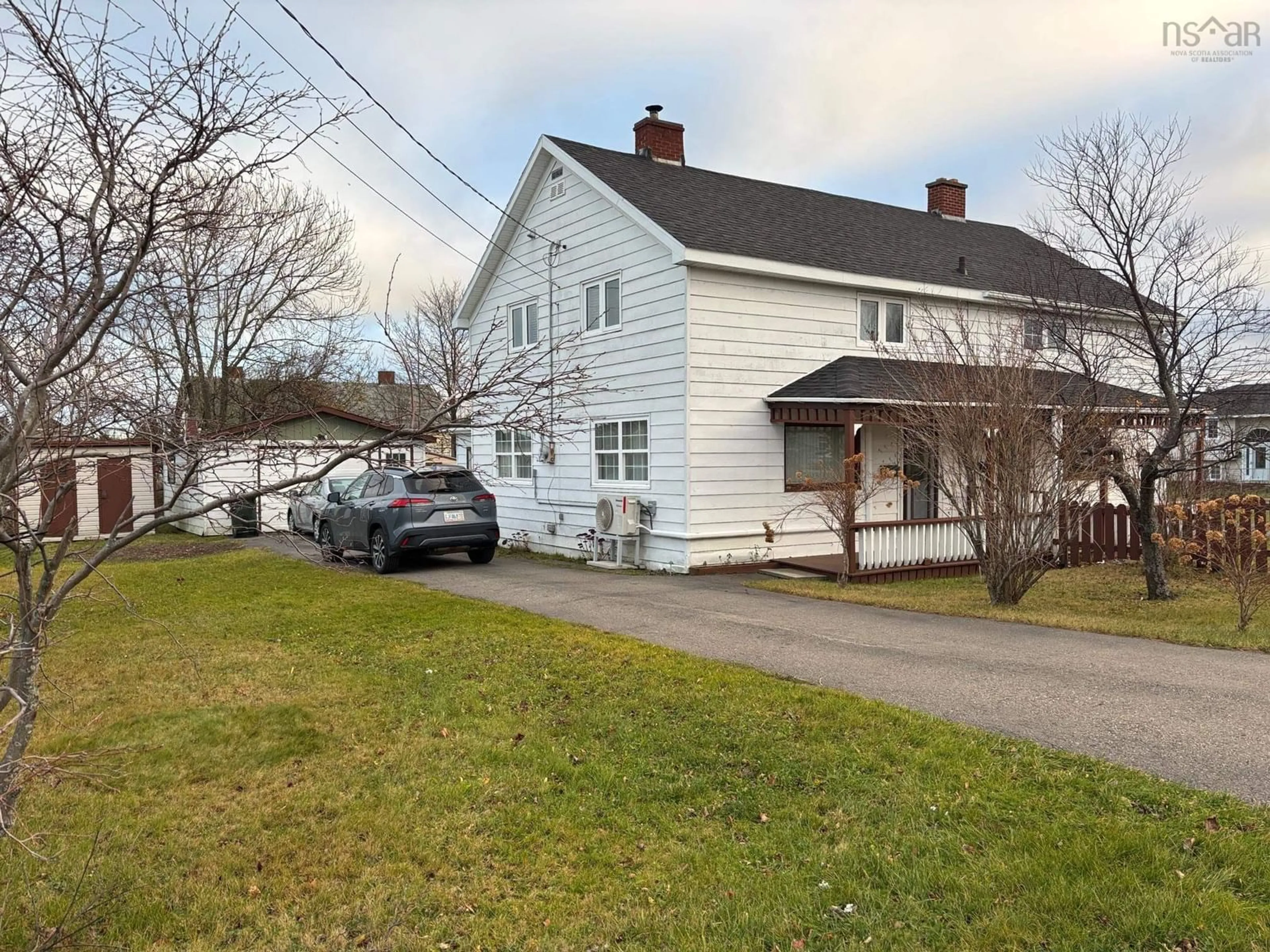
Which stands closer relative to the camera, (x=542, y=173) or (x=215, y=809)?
(x=215, y=809)

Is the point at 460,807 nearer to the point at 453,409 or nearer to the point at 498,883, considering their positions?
the point at 498,883

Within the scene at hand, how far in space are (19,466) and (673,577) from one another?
34.7ft

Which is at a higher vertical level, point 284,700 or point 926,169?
point 926,169

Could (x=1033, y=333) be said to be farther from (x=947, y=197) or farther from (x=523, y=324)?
(x=947, y=197)

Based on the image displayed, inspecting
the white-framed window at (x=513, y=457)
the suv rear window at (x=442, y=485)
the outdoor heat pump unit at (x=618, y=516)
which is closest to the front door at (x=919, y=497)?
the outdoor heat pump unit at (x=618, y=516)

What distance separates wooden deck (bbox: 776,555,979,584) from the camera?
12617 millimetres

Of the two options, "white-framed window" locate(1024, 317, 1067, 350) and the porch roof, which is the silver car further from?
"white-framed window" locate(1024, 317, 1067, 350)

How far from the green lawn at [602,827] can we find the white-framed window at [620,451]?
26.8 feet

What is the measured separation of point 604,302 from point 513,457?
16.5 ft

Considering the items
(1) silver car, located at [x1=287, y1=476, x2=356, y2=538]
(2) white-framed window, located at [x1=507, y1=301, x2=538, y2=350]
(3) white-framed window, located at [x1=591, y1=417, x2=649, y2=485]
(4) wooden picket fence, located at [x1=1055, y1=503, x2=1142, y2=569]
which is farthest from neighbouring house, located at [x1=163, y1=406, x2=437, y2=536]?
(2) white-framed window, located at [x1=507, y1=301, x2=538, y2=350]

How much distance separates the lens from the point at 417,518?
1373 centimetres

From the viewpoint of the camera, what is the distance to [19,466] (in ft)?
9.96

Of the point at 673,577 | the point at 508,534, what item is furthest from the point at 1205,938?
the point at 508,534

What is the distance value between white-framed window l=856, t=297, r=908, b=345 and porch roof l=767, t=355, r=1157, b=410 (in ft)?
1.79
